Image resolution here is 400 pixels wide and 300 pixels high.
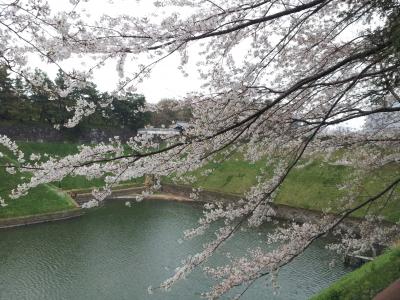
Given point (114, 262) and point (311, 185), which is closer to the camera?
point (114, 262)

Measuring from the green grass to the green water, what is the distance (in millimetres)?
3650

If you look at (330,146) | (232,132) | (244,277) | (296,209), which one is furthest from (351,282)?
(296,209)

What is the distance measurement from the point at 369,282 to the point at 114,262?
9325 mm

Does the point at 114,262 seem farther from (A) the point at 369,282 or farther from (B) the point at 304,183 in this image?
(B) the point at 304,183

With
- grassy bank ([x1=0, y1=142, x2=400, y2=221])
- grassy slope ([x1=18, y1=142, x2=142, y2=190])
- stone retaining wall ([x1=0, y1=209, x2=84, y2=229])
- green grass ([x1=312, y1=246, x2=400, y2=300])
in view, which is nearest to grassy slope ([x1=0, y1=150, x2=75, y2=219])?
grassy bank ([x1=0, y1=142, x2=400, y2=221])

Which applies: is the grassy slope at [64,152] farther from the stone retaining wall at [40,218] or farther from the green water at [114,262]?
the green water at [114,262]

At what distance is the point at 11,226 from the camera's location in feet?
63.2

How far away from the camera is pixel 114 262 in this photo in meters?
13.9

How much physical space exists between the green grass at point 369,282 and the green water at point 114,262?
144 inches

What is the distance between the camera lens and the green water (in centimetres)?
1143

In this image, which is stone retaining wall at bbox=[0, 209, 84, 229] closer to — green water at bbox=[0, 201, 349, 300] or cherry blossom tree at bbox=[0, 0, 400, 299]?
green water at bbox=[0, 201, 349, 300]

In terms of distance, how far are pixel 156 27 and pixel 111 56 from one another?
1.46ft

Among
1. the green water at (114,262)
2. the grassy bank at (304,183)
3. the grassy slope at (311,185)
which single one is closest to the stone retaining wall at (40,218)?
the green water at (114,262)

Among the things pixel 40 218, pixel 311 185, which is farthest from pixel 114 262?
pixel 311 185
